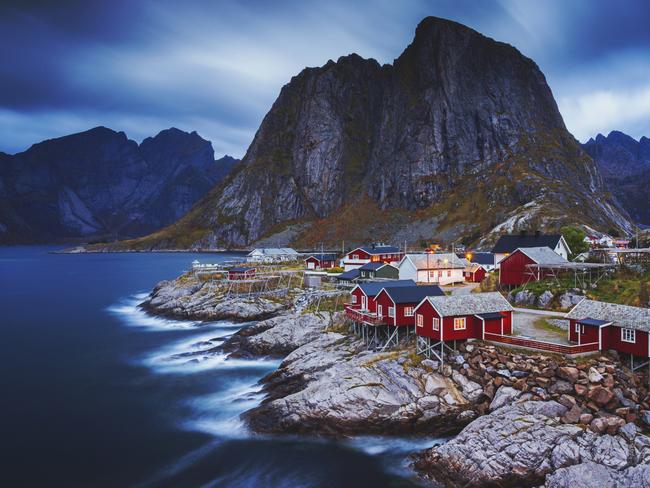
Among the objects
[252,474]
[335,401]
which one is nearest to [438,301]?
[335,401]

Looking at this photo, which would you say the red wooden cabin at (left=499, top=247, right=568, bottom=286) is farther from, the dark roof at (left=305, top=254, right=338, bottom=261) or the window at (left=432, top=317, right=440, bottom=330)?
the dark roof at (left=305, top=254, right=338, bottom=261)

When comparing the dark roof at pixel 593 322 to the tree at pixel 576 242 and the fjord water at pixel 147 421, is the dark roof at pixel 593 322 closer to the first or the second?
the fjord water at pixel 147 421

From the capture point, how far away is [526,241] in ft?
235

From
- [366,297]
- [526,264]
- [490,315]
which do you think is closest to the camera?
[490,315]

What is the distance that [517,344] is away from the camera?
110 feet

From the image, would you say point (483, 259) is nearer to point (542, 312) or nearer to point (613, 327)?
point (542, 312)

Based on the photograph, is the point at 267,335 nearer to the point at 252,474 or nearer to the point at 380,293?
the point at 380,293

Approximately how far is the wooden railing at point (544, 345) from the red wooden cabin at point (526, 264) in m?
20.3

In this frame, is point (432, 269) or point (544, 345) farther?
point (432, 269)

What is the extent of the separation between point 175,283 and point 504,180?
471ft

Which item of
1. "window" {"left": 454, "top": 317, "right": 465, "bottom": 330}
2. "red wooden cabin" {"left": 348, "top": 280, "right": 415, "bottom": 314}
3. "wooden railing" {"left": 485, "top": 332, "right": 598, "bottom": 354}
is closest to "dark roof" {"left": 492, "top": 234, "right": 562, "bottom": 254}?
"red wooden cabin" {"left": 348, "top": 280, "right": 415, "bottom": 314}

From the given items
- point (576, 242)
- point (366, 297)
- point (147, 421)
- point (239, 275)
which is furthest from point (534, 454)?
point (239, 275)

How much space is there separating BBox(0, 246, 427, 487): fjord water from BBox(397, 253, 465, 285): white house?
2664 centimetres

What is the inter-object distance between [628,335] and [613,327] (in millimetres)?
999
